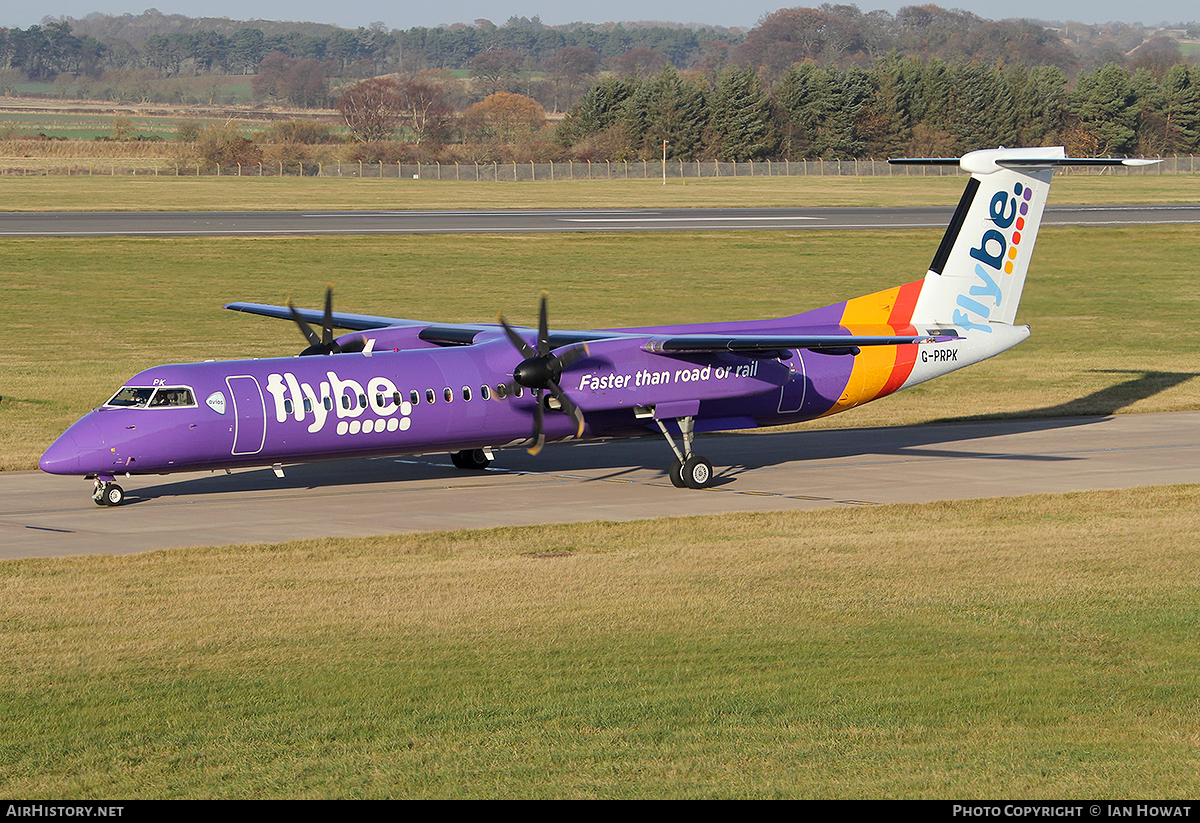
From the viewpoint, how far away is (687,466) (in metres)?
27.1

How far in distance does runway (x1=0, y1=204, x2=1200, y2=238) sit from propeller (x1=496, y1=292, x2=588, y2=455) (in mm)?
51387

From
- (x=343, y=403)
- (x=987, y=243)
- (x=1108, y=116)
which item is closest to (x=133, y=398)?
(x=343, y=403)

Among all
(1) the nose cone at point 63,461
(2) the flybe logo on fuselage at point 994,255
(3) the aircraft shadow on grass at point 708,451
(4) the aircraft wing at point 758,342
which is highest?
(2) the flybe logo on fuselage at point 994,255

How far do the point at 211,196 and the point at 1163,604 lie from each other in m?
94.9

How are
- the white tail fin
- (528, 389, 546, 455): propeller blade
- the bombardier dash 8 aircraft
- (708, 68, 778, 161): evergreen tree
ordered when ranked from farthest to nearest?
(708, 68, 778, 161): evergreen tree
the white tail fin
(528, 389, 546, 455): propeller blade
the bombardier dash 8 aircraft

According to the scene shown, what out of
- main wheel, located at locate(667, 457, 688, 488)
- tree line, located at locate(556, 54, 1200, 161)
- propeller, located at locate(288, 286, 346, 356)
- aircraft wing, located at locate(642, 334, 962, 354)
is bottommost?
main wheel, located at locate(667, 457, 688, 488)

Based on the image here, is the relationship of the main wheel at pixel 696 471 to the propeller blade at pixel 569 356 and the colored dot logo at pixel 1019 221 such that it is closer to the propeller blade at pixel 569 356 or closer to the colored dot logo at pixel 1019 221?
the propeller blade at pixel 569 356

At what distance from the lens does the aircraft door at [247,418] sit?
24156 millimetres

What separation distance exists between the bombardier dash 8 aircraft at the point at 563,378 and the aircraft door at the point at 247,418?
25 mm

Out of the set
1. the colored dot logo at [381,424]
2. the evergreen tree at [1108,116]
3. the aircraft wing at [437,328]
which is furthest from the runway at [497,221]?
the evergreen tree at [1108,116]

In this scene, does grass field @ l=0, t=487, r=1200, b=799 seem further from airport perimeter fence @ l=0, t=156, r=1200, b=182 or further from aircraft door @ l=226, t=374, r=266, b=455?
airport perimeter fence @ l=0, t=156, r=1200, b=182

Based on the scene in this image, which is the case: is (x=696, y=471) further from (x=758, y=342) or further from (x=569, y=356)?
(x=569, y=356)

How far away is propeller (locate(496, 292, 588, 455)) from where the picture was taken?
25109 millimetres

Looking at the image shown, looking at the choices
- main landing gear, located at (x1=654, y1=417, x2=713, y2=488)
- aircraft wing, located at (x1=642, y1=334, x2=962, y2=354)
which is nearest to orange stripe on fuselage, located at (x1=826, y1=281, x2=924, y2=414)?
aircraft wing, located at (x1=642, y1=334, x2=962, y2=354)
